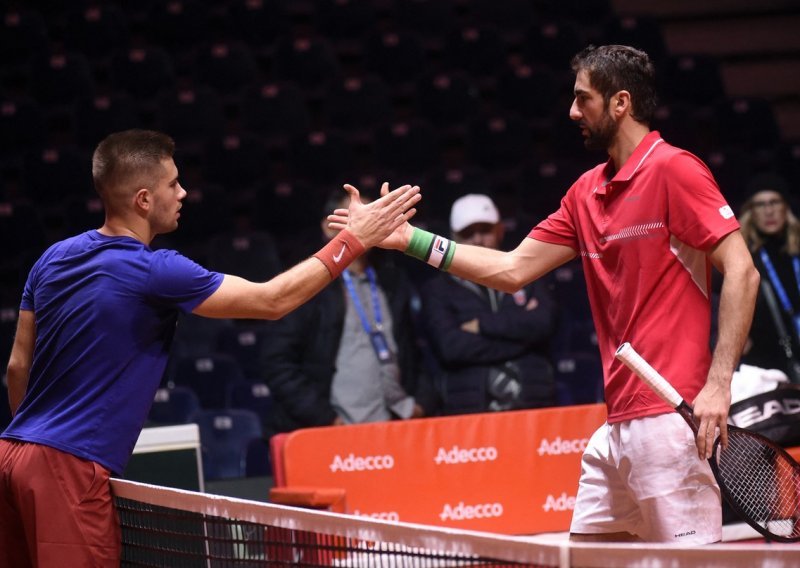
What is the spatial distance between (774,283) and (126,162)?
5247 mm

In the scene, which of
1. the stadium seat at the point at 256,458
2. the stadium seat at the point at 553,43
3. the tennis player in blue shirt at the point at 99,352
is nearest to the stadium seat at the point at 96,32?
the stadium seat at the point at 553,43

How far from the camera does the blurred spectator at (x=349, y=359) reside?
20.6 ft

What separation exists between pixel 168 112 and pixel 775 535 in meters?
7.80

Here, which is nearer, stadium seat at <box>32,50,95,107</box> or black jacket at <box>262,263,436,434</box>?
black jacket at <box>262,263,436,434</box>

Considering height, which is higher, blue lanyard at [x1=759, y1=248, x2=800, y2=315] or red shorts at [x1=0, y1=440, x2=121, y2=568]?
blue lanyard at [x1=759, y1=248, x2=800, y2=315]

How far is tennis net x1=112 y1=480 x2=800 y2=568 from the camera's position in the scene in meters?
2.14

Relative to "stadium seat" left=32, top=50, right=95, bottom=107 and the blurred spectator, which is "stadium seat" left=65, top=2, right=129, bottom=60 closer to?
"stadium seat" left=32, top=50, right=95, bottom=107

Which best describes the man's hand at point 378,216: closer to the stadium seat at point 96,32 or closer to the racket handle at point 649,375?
the racket handle at point 649,375

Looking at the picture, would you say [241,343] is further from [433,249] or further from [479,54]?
[433,249]

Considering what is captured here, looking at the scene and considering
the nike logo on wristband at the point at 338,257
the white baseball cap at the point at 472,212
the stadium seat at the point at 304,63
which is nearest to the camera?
the nike logo on wristband at the point at 338,257

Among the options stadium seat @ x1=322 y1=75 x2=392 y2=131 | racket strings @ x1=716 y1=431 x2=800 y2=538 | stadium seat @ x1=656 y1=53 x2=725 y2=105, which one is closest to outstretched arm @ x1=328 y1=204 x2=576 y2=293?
racket strings @ x1=716 y1=431 x2=800 y2=538

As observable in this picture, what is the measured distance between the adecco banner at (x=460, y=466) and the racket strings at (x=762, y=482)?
273 cm

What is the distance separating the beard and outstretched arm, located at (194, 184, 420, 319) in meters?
0.65

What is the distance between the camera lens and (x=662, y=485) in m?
3.33
